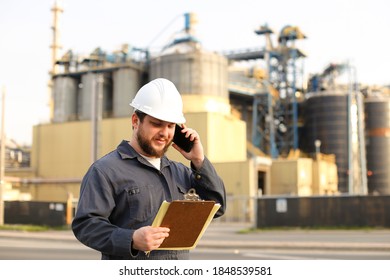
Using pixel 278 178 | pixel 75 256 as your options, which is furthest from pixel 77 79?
pixel 75 256

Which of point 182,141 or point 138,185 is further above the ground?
point 182,141

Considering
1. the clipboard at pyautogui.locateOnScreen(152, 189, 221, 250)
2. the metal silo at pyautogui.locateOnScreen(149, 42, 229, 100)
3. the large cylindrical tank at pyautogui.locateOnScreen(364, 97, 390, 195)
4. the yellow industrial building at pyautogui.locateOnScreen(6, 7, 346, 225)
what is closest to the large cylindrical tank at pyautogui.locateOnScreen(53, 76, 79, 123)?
the yellow industrial building at pyautogui.locateOnScreen(6, 7, 346, 225)

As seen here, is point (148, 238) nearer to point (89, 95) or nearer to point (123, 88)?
point (123, 88)

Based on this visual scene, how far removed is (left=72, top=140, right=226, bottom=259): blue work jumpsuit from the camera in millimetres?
2799

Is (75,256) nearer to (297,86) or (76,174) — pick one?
(76,174)

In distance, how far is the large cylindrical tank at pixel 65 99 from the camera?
5169 cm

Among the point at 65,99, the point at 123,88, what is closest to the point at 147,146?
the point at 123,88

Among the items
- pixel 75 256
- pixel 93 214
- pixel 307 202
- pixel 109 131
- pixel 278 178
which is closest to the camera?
pixel 93 214

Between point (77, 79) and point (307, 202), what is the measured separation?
3402 centimetres

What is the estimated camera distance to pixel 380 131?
60.2 metres

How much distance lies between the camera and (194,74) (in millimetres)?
47594

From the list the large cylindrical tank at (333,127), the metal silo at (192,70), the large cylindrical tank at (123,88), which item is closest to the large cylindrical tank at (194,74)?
the metal silo at (192,70)

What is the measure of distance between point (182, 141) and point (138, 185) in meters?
0.38

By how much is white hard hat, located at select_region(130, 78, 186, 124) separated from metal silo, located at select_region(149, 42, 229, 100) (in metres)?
44.5
